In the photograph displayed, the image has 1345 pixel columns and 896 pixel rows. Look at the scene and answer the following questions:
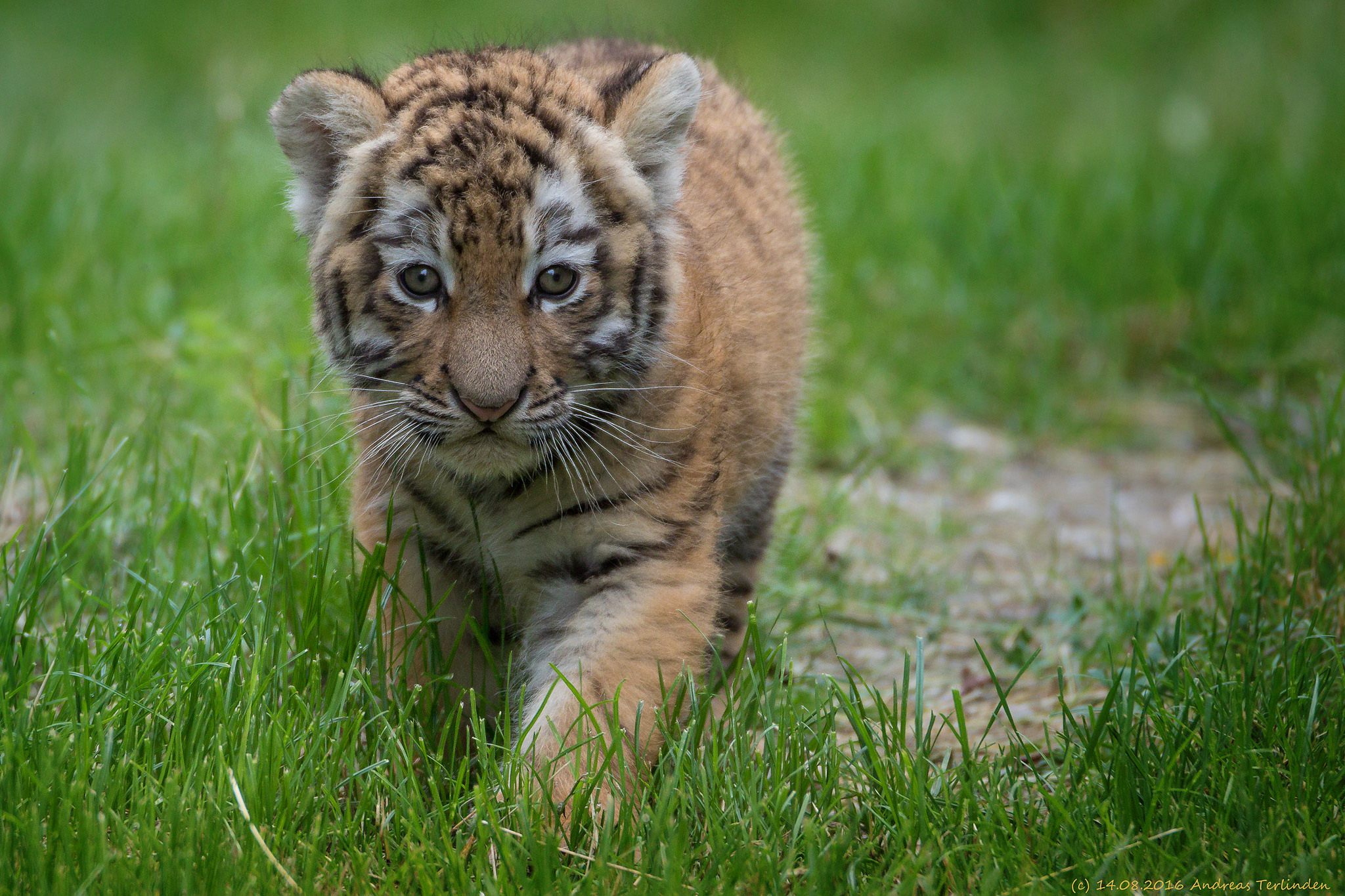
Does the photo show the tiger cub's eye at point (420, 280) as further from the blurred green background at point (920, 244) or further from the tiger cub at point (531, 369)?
the blurred green background at point (920, 244)

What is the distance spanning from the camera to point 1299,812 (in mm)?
2543

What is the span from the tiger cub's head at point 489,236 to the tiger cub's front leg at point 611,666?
364 millimetres

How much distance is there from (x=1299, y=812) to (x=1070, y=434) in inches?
141

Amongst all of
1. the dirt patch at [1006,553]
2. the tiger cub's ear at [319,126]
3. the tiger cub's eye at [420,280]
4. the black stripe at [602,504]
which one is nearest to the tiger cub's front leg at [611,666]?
the black stripe at [602,504]

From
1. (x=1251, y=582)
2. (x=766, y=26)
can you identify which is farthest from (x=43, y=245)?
(x=766, y=26)

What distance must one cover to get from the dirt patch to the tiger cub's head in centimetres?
98

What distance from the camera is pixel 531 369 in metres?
2.81

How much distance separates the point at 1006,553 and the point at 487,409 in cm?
267

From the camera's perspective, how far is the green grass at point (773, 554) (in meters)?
2.49

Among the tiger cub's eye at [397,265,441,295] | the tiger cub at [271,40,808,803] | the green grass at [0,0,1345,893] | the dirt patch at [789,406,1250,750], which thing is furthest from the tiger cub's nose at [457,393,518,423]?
the dirt patch at [789,406,1250,750]

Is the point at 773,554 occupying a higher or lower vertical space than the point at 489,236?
lower

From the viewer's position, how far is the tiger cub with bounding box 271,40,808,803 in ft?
9.21

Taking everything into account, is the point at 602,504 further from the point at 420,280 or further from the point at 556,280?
the point at 420,280

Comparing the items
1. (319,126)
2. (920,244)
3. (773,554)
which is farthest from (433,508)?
(920,244)
